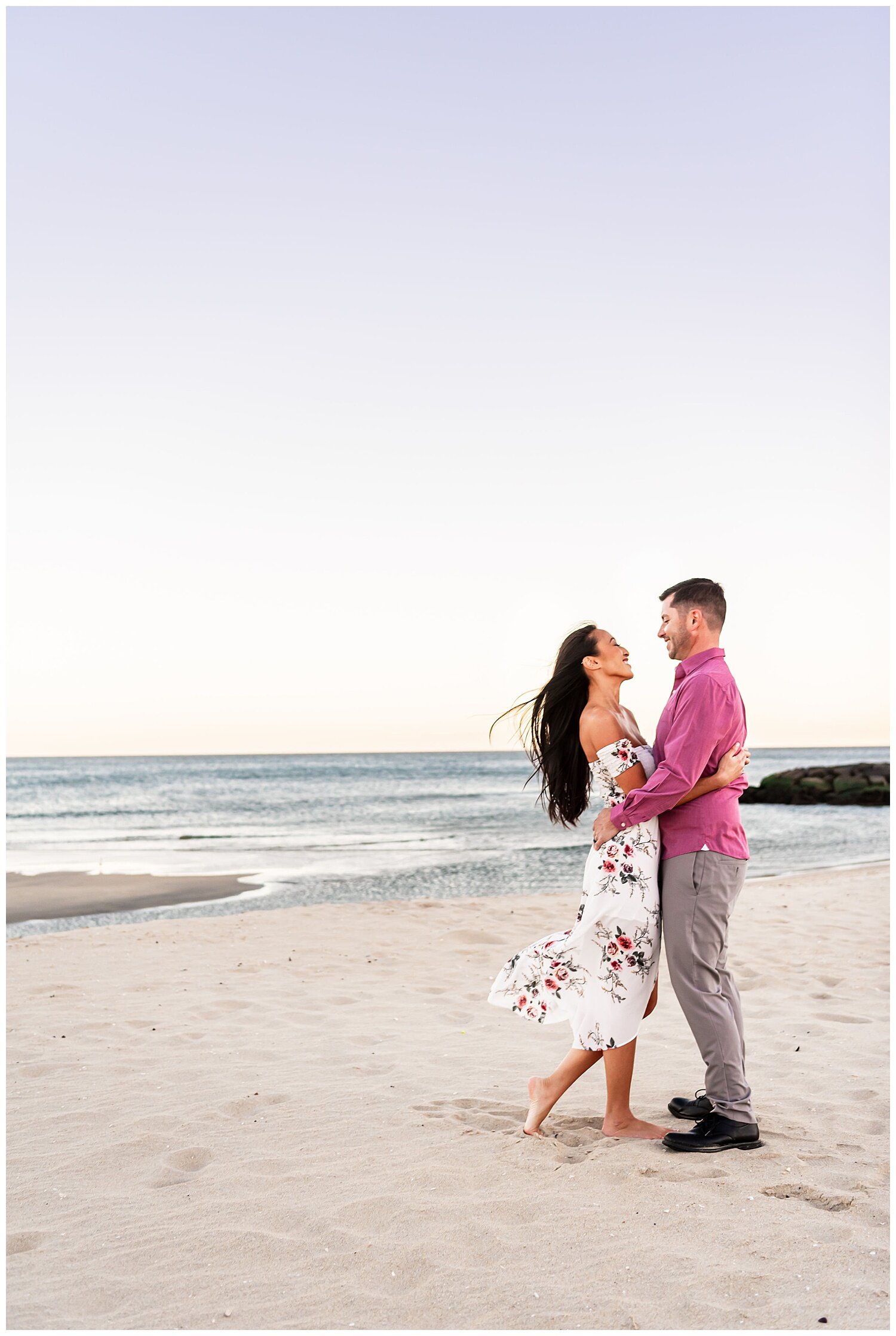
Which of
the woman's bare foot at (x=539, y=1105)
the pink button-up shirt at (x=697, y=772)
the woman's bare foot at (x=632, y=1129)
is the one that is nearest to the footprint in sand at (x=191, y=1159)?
the woman's bare foot at (x=539, y=1105)

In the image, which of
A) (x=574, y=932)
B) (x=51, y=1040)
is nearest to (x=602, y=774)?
(x=574, y=932)

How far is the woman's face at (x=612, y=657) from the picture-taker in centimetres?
410

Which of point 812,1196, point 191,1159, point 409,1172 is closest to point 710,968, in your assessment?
point 812,1196

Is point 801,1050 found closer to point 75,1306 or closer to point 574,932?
point 574,932

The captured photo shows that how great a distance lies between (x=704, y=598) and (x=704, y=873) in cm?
114

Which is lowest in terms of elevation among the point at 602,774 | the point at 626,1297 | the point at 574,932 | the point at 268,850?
Answer: the point at 268,850

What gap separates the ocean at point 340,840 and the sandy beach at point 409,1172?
18.4 ft

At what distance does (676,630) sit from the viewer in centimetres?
407

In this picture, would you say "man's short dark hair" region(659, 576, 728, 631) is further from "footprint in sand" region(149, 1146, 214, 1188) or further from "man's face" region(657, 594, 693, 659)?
"footprint in sand" region(149, 1146, 214, 1188)

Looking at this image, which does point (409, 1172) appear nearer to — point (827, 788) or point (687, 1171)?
point (687, 1171)

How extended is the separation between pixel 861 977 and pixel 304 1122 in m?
4.70

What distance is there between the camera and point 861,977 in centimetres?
704

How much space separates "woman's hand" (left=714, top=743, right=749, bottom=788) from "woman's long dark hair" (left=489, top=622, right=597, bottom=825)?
0.62 metres

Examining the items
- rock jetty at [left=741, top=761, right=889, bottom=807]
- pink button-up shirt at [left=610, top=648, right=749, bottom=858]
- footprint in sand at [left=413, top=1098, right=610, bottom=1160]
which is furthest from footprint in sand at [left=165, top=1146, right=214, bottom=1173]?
rock jetty at [left=741, top=761, right=889, bottom=807]
